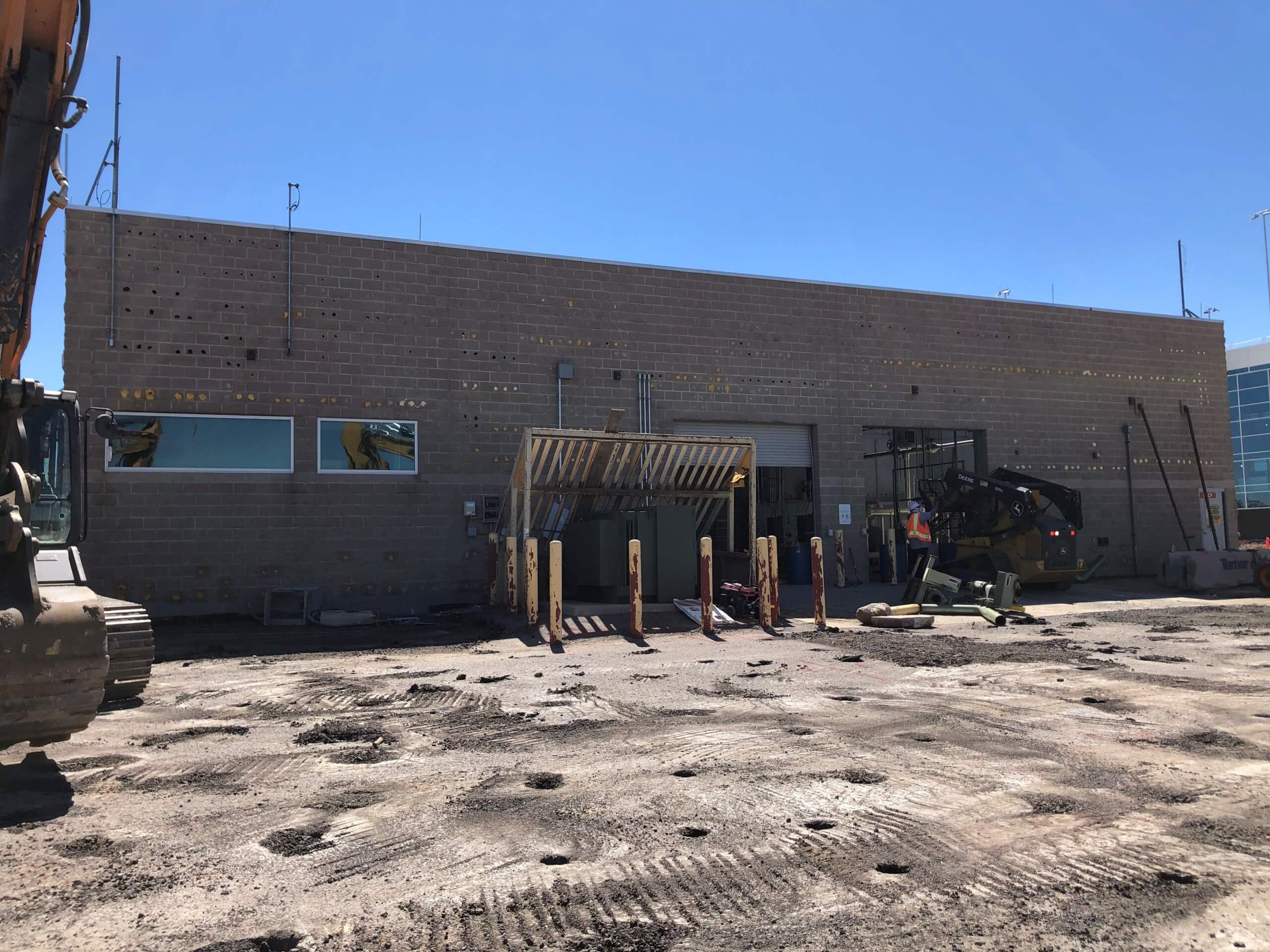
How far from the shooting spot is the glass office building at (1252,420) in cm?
5312

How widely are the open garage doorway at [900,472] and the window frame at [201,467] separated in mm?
13080

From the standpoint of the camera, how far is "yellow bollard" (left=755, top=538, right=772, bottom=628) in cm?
1351

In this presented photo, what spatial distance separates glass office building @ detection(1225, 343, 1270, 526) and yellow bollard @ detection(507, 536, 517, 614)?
179 ft

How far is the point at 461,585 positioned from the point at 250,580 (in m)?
3.92

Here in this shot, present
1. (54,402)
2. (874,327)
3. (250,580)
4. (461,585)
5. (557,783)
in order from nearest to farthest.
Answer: (557,783) < (54,402) < (250,580) < (461,585) < (874,327)

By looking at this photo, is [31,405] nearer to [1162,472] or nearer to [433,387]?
[433,387]

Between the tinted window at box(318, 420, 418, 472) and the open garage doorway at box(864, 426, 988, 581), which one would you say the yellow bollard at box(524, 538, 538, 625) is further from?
the open garage doorway at box(864, 426, 988, 581)

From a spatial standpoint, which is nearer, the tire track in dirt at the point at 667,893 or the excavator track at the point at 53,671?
the tire track in dirt at the point at 667,893

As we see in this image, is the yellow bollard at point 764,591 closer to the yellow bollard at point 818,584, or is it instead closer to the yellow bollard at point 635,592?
the yellow bollard at point 818,584

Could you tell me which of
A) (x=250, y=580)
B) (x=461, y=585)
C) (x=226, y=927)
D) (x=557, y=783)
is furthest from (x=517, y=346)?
(x=226, y=927)

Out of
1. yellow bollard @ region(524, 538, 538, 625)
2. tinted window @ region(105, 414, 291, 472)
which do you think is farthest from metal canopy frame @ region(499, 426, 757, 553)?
tinted window @ region(105, 414, 291, 472)

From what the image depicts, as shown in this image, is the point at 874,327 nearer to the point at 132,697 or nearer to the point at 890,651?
the point at 890,651

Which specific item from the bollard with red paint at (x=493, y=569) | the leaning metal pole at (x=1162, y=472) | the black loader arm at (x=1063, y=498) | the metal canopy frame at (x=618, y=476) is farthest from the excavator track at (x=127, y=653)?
the leaning metal pole at (x=1162, y=472)

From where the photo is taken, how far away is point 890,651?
10758mm
